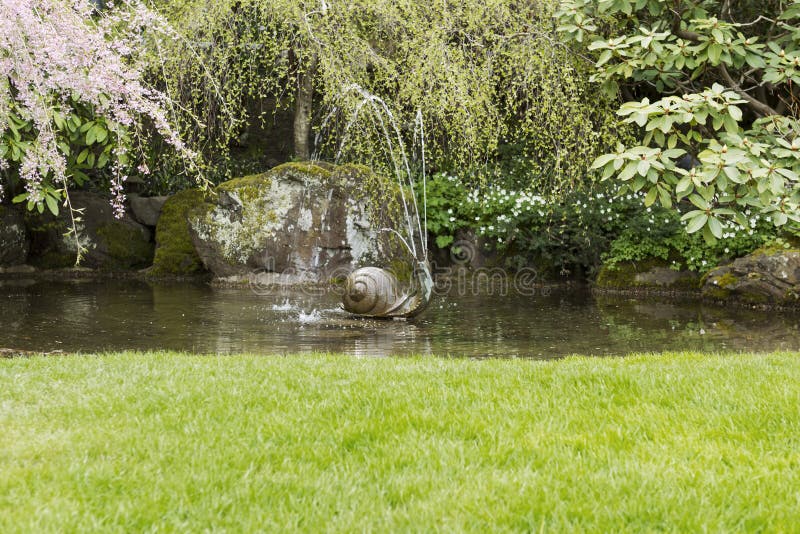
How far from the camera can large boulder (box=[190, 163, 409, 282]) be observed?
12156mm

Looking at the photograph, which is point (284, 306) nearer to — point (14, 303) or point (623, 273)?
point (14, 303)

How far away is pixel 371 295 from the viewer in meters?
9.27

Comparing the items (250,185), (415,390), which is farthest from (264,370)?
(250,185)

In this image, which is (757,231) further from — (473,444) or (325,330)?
(473,444)

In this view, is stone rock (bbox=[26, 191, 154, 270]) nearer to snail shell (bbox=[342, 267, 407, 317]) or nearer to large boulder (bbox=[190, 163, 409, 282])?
large boulder (bbox=[190, 163, 409, 282])

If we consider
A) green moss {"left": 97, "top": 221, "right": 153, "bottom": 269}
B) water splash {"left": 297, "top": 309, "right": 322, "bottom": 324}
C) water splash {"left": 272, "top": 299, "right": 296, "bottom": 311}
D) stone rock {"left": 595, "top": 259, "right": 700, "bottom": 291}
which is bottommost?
water splash {"left": 297, "top": 309, "right": 322, "bottom": 324}

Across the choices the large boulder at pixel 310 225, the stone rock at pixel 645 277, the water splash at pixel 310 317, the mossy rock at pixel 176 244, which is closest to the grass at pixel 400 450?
the water splash at pixel 310 317

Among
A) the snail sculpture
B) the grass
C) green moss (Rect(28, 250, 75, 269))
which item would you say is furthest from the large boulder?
the grass

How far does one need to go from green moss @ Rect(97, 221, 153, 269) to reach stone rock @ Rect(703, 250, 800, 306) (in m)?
10.4

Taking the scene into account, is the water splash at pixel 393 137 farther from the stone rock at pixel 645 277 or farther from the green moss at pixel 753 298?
the green moss at pixel 753 298

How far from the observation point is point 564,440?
343 cm

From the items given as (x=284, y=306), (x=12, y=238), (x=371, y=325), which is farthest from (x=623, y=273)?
(x=12, y=238)

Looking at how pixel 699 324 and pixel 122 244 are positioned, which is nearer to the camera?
pixel 699 324

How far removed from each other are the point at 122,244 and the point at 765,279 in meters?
11.2
